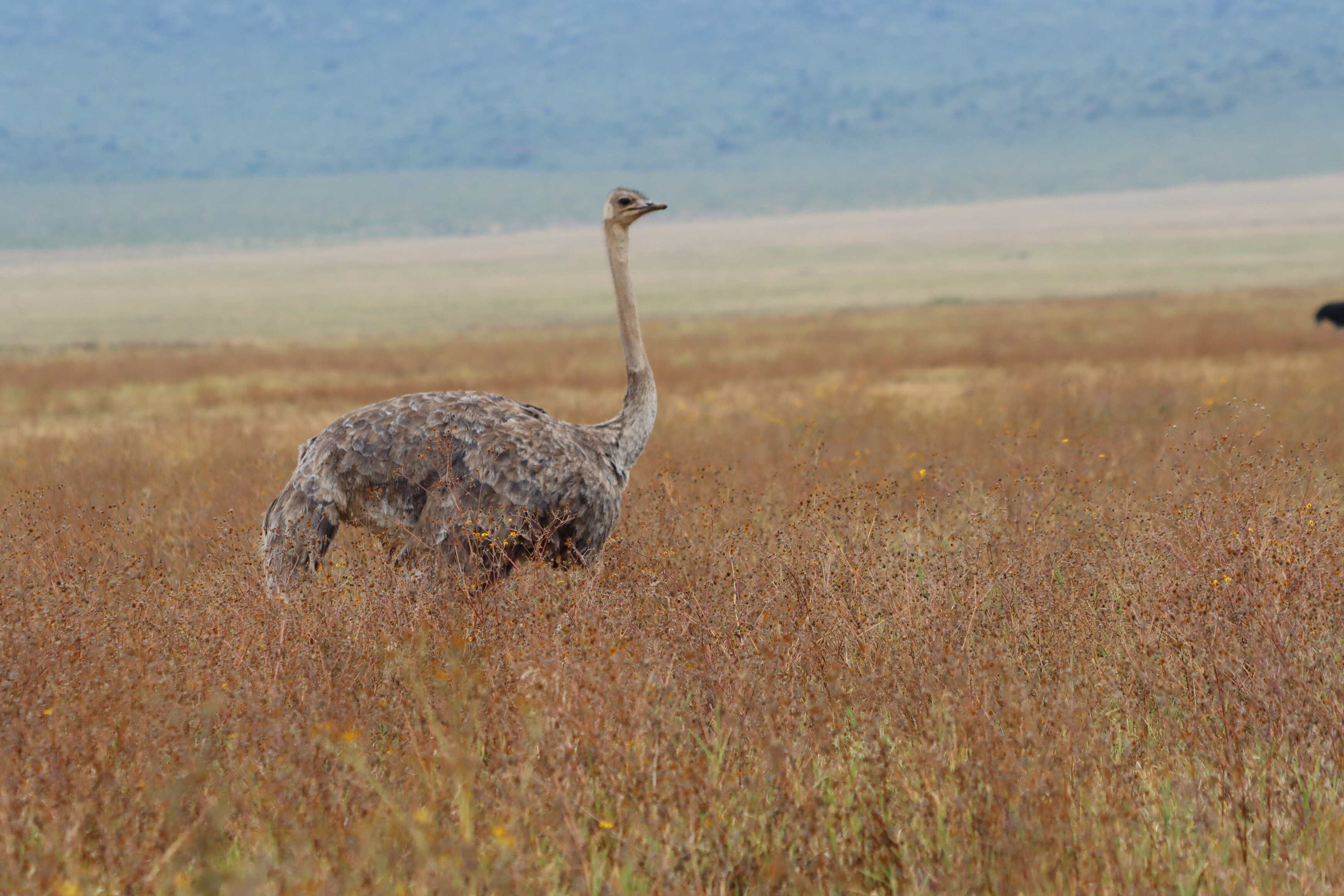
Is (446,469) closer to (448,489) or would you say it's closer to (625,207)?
(448,489)

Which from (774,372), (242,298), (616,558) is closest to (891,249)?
(242,298)

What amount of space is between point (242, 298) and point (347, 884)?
77.7 meters

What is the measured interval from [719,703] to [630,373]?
3159 millimetres

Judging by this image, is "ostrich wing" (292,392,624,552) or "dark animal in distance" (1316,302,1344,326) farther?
"dark animal in distance" (1316,302,1344,326)

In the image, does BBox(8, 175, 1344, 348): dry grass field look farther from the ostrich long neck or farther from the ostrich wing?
the ostrich wing

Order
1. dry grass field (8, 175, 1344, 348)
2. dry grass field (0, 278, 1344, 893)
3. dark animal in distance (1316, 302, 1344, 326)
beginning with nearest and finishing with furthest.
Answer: dry grass field (0, 278, 1344, 893) < dark animal in distance (1316, 302, 1344, 326) < dry grass field (8, 175, 1344, 348)

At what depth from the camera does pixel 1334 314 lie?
88.9ft

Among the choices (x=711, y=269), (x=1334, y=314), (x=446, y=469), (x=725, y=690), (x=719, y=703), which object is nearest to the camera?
(x=719, y=703)

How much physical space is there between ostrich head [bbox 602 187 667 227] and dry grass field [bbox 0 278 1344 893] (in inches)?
55.9

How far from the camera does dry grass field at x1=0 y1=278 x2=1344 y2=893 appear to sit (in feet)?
11.9

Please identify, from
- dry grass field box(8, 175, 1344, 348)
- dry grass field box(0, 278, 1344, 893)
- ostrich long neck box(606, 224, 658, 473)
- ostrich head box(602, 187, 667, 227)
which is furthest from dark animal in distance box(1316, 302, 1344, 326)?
dry grass field box(8, 175, 1344, 348)

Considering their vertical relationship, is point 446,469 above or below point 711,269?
below

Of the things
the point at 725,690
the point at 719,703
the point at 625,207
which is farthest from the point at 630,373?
the point at 719,703

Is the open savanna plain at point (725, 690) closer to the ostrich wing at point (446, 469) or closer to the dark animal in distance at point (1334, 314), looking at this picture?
the ostrich wing at point (446, 469)
